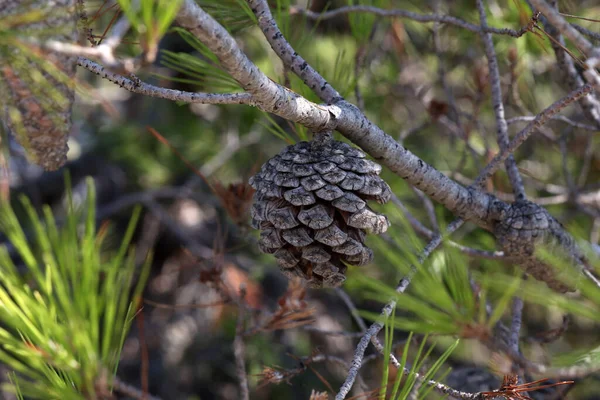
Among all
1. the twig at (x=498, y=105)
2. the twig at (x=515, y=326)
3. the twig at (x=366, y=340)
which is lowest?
the twig at (x=515, y=326)

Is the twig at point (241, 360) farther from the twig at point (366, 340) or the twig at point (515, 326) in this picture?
the twig at point (515, 326)

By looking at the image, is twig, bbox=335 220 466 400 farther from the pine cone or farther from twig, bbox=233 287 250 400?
twig, bbox=233 287 250 400

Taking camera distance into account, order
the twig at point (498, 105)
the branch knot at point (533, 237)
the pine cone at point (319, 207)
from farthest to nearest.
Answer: the twig at point (498, 105), the branch knot at point (533, 237), the pine cone at point (319, 207)

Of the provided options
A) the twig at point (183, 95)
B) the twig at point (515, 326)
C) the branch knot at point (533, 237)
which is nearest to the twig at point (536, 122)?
the branch knot at point (533, 237)

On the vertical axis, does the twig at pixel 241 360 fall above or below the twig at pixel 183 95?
below

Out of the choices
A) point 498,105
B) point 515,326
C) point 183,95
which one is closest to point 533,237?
point 515,326

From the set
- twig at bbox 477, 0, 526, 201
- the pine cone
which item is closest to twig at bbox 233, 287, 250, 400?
the pine cone

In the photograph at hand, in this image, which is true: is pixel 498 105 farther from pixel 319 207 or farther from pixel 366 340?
pixel 366 340

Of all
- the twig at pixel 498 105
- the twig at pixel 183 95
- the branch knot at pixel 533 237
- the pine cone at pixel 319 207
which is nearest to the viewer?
the twig at pixel 183 95

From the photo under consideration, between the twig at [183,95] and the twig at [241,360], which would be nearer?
the twig at [183,95]
